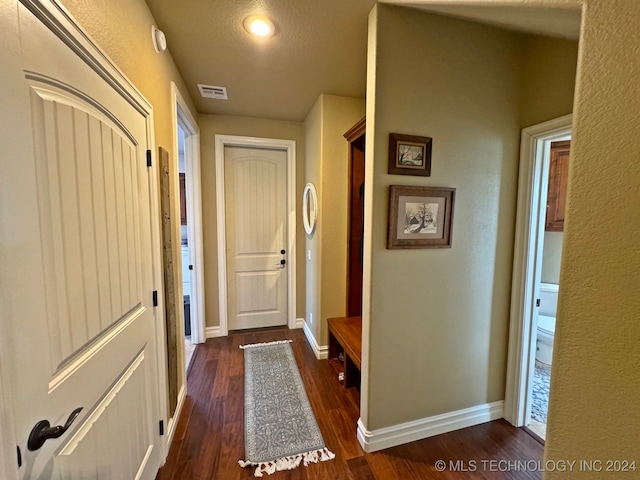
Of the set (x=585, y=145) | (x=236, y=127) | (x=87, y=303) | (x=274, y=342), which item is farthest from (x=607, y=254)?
(x=236, y=127)

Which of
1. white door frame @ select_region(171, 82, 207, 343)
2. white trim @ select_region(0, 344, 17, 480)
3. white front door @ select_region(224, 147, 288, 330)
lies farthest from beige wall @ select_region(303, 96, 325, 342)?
white trim @ select_region(0, 344, 17, 480)

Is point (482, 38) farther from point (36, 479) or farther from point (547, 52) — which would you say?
point (36, 479)

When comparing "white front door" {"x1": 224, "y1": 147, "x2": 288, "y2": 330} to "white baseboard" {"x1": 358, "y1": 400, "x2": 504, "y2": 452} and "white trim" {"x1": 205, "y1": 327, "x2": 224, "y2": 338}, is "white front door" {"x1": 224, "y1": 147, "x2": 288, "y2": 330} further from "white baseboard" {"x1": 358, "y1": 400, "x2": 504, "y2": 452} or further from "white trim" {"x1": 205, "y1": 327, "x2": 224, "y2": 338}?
"white baseboard" {"x1": 358, "y1": 400, "x2": 504, "y2": 452}

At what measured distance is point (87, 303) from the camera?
909mm

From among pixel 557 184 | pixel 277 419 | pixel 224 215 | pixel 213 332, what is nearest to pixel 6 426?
pixel 277 419

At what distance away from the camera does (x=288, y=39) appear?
1.74 metres

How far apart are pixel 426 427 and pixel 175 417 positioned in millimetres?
1680

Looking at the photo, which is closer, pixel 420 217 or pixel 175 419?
pixel 420 217

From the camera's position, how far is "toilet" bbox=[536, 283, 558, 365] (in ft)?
8.72

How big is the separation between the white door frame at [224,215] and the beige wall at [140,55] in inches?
36.2

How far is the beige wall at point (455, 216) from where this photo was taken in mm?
1544

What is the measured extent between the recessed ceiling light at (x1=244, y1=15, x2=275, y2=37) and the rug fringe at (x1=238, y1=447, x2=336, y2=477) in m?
2.56

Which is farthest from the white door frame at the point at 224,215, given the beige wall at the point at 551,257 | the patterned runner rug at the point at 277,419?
the beige wall at the point at 551,257

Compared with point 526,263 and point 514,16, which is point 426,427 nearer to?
point 526,263
